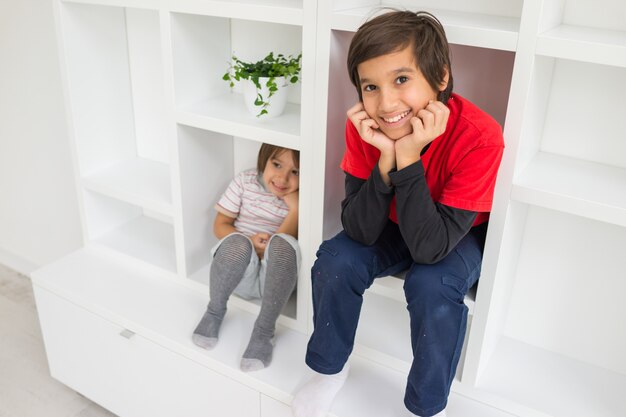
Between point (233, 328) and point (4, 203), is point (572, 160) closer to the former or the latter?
point (233, 328)

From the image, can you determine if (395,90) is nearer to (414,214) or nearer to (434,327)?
(414,214)

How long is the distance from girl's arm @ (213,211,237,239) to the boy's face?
69cm

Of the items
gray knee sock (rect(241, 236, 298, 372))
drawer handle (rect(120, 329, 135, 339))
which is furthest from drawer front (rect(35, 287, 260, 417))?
gray knee sock (rect(241, 236, 298, 372))

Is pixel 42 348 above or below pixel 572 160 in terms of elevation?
below

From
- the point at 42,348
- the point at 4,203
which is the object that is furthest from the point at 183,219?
the point at 4,203

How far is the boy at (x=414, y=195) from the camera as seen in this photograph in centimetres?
105

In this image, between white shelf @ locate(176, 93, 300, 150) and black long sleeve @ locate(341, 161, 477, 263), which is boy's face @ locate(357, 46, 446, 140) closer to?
black long sleeve @ locate(341, 161, 477, 263)

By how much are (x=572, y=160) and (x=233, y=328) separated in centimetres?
89

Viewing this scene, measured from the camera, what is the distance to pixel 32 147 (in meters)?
2.16

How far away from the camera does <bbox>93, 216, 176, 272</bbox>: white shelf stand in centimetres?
179

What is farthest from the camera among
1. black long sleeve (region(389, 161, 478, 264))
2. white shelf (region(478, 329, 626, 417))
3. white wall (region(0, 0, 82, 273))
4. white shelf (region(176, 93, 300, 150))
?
white wall (region(0, 0, 82, 273))

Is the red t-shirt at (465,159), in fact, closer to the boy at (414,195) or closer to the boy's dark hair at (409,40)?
the boy at (414,195)

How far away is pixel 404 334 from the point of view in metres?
1.48

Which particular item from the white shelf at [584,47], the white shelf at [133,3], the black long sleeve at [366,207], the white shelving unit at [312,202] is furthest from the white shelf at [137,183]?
the white shelf at [584,47]
